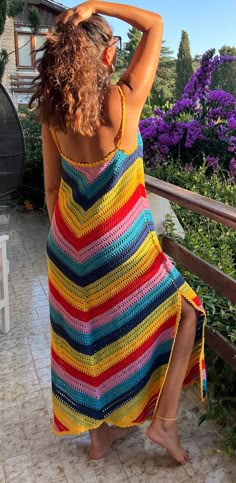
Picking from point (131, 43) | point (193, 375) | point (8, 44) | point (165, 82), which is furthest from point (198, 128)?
point (8, 44)

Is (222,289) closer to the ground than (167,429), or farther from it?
farther from it

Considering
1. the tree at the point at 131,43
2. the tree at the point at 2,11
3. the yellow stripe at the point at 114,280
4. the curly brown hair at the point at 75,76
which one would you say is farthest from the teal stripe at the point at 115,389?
the tree at the point at 2,11

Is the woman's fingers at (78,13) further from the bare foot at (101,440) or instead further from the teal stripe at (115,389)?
the bare foot at (101,440)

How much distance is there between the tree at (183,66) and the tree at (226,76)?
46 centimetres

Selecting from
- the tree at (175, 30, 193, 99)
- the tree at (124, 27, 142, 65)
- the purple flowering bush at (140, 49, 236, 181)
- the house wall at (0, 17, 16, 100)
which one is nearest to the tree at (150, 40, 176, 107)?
the tree at (175, 30, 193, 99)

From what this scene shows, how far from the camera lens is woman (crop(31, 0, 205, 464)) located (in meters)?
1.08

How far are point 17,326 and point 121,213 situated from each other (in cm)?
145

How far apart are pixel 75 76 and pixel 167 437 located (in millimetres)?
1095

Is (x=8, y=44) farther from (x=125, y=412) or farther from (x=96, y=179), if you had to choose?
(x=125, y=412)

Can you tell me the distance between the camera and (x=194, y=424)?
168cm

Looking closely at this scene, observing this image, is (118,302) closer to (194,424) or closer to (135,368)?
(135,368)

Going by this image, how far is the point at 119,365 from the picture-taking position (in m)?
1.34

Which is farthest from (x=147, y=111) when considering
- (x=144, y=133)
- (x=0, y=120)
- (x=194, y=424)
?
(x=194, y=424)

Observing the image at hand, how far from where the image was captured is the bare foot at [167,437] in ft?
4.62
